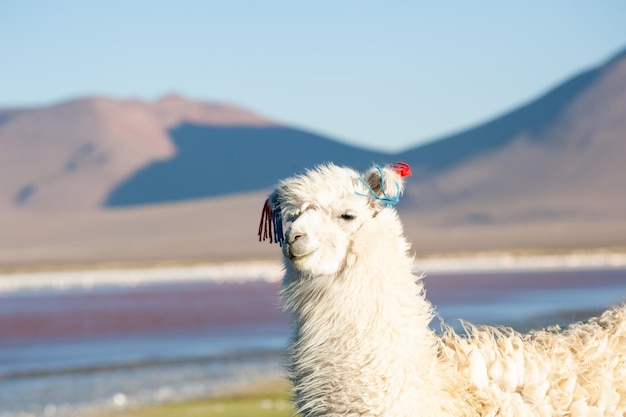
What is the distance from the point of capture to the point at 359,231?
3.88m

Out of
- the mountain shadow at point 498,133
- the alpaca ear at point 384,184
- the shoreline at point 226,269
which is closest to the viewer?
the alpaca ear at point 384,184

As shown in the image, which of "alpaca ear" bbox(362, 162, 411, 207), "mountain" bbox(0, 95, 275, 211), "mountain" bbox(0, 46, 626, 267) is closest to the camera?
"alpaca ear" bbox(362, 162, 411, 207)

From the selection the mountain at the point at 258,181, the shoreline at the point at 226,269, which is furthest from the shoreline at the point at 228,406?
the mountain at the point at 258,181

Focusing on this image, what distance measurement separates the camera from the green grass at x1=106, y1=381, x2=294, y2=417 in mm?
10836

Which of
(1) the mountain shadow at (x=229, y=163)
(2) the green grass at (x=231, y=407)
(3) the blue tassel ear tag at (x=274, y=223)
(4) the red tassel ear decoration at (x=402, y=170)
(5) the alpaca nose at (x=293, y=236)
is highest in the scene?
(1) the mountain shadow at (x=229, y=163)

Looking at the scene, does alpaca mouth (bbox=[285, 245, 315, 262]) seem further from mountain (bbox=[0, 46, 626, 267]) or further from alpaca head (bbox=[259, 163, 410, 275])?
mountain (bbox=[0, 46, 626, 267])

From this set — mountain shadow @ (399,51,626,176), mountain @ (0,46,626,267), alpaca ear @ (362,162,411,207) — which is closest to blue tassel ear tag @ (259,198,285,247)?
alpaca ear @ (362,162,411,207)

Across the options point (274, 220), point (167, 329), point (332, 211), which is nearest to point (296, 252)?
point (332, 211)

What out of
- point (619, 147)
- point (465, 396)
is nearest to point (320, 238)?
point (465, 396)

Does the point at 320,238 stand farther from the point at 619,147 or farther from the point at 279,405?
the point at 619,147

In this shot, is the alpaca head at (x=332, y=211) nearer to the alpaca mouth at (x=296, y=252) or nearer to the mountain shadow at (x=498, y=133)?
the alpaca mouth at (x=296, y=252)

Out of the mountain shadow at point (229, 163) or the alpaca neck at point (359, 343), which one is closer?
the alpaca neck at point (359, 343)

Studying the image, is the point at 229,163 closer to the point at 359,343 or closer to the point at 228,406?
the point at 228,406

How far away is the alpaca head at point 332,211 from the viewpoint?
3785mm
